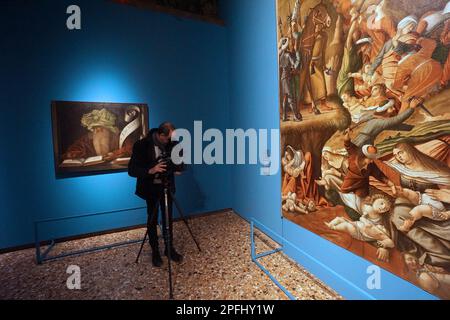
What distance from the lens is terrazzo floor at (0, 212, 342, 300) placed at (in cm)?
181

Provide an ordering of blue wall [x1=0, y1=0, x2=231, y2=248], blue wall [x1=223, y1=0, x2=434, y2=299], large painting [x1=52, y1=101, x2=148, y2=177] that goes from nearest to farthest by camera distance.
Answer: blue wall [x1=223, y1=0, x2=434, y2=299] → blue wall [x1=0, y1=0, x2=231, y2=248] → large painting [x1=52, y1=101, x2=148, y2=177]

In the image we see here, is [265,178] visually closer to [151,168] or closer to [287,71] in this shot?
[287,71]

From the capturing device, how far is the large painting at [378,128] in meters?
1.05

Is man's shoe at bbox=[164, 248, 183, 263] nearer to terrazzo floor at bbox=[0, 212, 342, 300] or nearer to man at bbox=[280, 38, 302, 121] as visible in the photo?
terrazzo floor at bbox=[0, 212, 342, 300]

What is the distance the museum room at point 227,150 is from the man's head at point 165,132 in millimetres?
21

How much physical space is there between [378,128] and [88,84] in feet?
10.6

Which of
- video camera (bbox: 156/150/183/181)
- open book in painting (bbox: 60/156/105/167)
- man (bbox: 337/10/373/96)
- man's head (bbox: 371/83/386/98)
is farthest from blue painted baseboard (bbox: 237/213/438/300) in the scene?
open book in painting (bbox: 60/156/105/167)

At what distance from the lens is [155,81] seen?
3.23m

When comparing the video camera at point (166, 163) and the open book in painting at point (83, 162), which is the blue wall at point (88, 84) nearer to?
the open book in painting at point (83, 162)

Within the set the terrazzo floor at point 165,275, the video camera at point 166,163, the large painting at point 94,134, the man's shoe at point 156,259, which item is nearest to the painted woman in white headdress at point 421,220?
the terrazzo floor at point 165,275

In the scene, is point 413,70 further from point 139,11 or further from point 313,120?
point 139,11

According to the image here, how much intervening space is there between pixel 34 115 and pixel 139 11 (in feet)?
6.45

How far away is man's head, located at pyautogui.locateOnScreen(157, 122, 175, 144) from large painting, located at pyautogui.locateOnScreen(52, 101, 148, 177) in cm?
113
